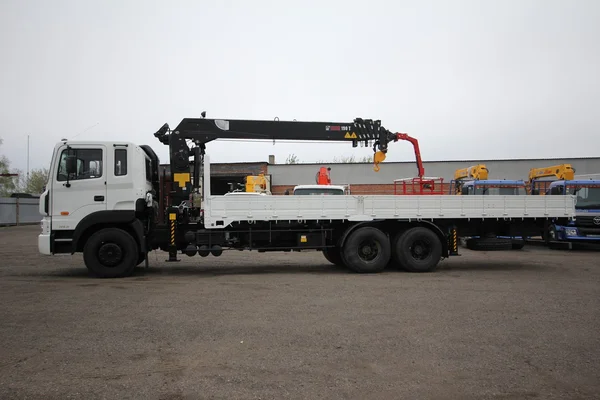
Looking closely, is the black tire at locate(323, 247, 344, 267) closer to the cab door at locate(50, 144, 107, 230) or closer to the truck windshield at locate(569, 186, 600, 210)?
the cab door at locate(50, 144, 107, 230)

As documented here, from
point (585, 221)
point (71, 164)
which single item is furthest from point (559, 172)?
point (71, 164)

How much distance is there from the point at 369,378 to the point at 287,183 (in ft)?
95.6

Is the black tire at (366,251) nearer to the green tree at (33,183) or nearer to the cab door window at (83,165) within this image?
the cab door window at (83,165)

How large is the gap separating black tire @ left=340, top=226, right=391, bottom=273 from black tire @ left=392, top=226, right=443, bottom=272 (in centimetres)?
29

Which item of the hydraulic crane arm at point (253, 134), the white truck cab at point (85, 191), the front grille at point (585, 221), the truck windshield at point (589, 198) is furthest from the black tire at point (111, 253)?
the truck windshield at point (589, 198)

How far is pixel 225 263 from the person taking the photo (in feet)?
42.8

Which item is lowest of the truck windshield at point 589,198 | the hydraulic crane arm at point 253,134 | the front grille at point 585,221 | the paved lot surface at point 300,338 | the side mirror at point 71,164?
the paved lot surface at point 300,338

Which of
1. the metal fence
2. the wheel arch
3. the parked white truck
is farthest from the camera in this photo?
the metal fence

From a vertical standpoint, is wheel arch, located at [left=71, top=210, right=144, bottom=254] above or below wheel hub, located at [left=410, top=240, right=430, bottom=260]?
above

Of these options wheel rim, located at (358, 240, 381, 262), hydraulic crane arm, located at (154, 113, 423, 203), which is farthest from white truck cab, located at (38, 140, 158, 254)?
wheel rim, located at (358, 240, 381, 262)

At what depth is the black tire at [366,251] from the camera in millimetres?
10516

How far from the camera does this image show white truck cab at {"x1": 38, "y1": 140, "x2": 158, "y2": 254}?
31.7ft

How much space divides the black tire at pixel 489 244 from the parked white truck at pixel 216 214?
229 millimetres

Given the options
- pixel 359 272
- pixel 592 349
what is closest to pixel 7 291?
pixel 359 272
